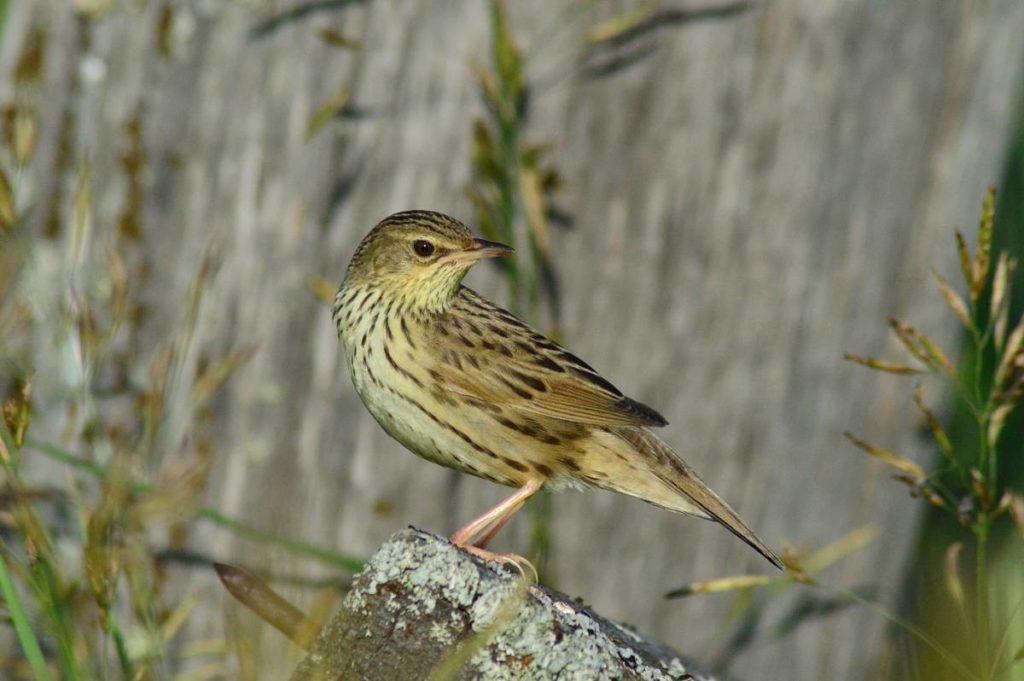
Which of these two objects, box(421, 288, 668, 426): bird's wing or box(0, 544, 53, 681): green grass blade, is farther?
box(421, 288, 668, 426): bird's wing

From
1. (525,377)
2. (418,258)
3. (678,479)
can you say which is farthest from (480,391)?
(678,479)

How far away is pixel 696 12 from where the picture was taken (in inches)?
152

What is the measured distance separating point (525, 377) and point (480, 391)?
0.43 feet

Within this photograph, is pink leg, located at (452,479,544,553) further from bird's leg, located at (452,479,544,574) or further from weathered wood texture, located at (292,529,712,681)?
weathered wood texture, located at (292,529,712,681)

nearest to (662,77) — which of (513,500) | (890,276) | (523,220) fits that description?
(523,220)

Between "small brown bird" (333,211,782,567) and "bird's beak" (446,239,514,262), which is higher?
"bird's beak" (446,239,514,262)

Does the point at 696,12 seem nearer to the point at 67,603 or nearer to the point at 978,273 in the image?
the point at 978,273

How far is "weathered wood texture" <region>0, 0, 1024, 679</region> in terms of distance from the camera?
11.9 feet

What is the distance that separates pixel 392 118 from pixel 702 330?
1.14 meters

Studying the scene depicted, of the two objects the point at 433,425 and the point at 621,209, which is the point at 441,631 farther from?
the point at 621,209

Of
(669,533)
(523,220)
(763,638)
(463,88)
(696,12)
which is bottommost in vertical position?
(763,638)

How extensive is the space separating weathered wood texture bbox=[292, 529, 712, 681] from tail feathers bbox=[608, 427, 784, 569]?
1290 millimetres

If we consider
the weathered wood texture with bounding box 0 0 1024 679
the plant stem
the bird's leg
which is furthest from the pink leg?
the plant stem

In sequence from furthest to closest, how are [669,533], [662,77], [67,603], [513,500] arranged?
[669,533]
[662,77]
[513,500]
[67,603]
